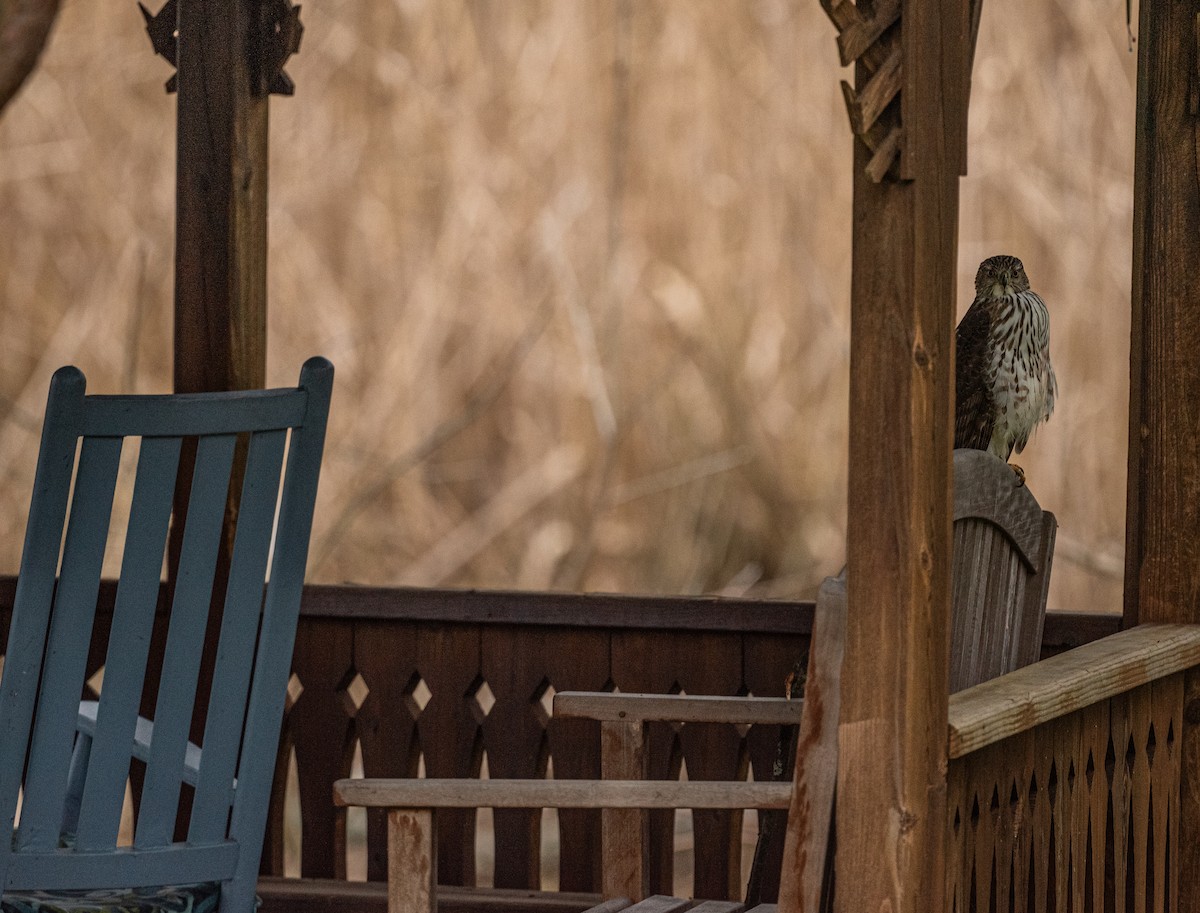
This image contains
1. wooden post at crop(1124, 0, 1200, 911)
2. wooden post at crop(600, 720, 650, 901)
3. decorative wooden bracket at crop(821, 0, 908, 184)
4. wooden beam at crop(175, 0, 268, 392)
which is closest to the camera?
decorative wooden bracket at crop(821, 0, 908, 184)

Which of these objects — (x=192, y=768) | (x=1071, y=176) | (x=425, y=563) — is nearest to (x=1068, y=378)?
(x=1071, y=176)

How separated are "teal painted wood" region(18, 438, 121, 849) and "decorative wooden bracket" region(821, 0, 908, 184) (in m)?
1.08

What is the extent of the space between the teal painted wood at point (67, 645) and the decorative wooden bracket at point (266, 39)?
4.31 feet

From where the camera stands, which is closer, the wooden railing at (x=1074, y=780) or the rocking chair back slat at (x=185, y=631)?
the wooden railing at (x=1074, y=780)

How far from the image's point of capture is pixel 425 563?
26.5 feet

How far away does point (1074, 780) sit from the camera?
2.59 m

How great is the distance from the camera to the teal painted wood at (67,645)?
2.46 metres

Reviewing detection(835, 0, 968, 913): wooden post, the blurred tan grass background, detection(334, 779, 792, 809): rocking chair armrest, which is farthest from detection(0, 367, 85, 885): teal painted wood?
the blurred tan grass background

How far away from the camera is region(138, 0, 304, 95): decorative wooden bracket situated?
357 cm

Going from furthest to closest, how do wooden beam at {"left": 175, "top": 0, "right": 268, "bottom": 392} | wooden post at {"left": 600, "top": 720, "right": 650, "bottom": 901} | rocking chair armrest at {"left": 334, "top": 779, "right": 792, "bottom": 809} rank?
wooden beam at {"left": 175, "top": 0, "right": 268, "bottom": 392}
wooden post at {"left": 600, "top": 720, "right": 650, "bottom": 901}
rocking chair armrest at {"left": 334, "top": 779, "right": 792, "bottom": 809}

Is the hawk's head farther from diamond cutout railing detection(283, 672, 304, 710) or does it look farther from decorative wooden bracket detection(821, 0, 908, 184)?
diamond cutout railing detection(283, 672, 304, 710)

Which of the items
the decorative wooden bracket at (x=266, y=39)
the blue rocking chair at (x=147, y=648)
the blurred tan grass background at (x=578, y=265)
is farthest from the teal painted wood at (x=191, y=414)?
the blurred tan grass background at (x=578, y=265)

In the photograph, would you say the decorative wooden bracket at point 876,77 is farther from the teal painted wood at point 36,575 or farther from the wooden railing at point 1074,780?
the teal painted wood at point 36,575

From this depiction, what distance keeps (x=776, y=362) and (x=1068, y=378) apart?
1.22 m
